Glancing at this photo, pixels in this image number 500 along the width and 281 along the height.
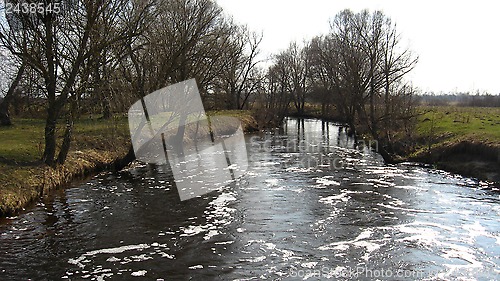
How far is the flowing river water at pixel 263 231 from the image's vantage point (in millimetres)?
8734

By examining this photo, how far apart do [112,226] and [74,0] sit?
9527mm

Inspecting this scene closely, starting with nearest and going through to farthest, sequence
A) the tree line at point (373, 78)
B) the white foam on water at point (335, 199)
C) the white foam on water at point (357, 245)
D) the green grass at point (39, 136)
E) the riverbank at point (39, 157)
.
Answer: the white foam on water at point (357, 245) < the riverbank at point (39, 157) < the white foam on water at point (335, 199) < the green grass at point (39, 136) < the tree line at point (373, 78)

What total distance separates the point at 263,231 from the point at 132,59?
12.8m

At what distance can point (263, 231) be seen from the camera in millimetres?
11180

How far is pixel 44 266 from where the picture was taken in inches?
342

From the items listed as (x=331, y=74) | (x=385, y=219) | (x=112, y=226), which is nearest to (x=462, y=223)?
(x=385, y=219)

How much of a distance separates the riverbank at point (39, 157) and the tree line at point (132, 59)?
872 mm

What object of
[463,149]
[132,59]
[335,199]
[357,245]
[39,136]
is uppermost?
[132,59]

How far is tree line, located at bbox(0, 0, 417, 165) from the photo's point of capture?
15680 mm

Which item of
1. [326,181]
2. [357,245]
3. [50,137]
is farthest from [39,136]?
[357,245]

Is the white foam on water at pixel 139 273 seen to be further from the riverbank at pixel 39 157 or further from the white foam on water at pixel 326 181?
the white foam on water at pixel 326 181

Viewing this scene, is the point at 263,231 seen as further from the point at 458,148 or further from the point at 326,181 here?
the point at 458,148

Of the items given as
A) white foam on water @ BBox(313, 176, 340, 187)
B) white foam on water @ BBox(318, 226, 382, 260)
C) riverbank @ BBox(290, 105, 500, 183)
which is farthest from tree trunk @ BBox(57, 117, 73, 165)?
riverbank @ BBox(290, 105, 500, 183)

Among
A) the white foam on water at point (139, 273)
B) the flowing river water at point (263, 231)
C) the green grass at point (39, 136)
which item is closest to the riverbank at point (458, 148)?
the flowing river water at point (263, 231)
